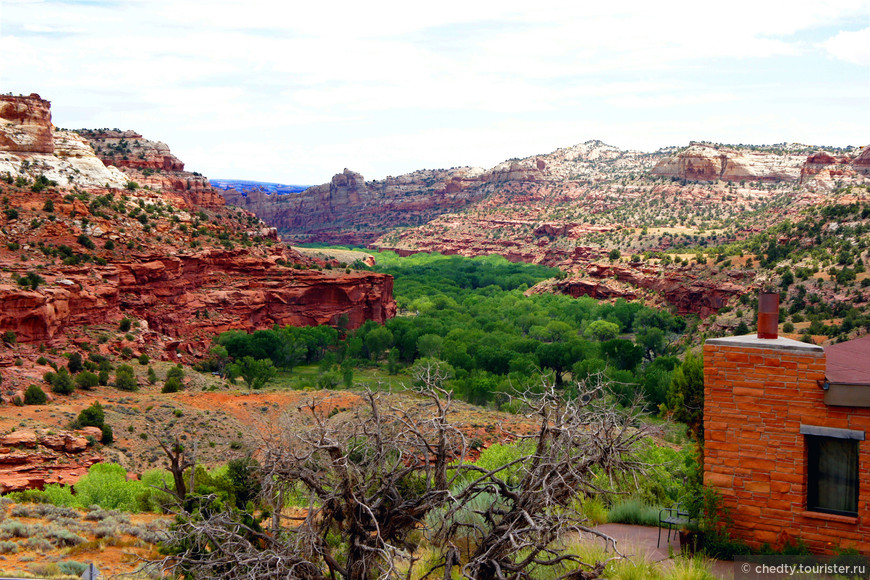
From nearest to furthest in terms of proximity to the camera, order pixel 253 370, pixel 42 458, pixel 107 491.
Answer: pixel 107 491 < pixel 42 458 < pixel 253 370

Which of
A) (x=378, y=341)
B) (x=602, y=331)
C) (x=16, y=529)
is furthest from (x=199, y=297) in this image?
(x=16, y=529)

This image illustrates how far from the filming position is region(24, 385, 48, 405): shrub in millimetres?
28625

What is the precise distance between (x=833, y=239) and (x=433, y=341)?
32.4 metres

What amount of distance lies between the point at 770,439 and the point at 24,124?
5352cm

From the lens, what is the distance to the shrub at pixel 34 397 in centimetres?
2862

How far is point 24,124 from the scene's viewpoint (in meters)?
49.4

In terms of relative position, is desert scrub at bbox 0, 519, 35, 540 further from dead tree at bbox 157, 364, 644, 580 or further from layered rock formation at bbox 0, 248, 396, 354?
layered rock formation at bbox 0, 248, 396, 354

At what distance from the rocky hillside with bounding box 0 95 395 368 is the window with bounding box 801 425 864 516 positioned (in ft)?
100

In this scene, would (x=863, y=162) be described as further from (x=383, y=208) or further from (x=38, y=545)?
(x=383, y=208)

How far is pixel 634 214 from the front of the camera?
110875 mm

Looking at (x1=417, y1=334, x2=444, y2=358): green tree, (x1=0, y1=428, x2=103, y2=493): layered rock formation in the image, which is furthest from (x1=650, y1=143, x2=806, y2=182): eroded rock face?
(x1=0, y1=428, x2=103, y2=493): layered rock formation

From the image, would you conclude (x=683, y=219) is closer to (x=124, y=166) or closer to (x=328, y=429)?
(x=124, y=166)

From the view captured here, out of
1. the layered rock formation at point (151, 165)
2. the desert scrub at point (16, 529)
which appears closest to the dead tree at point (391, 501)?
the desert scrub at point (16, 529)

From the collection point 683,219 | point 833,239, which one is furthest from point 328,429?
point 683,219
